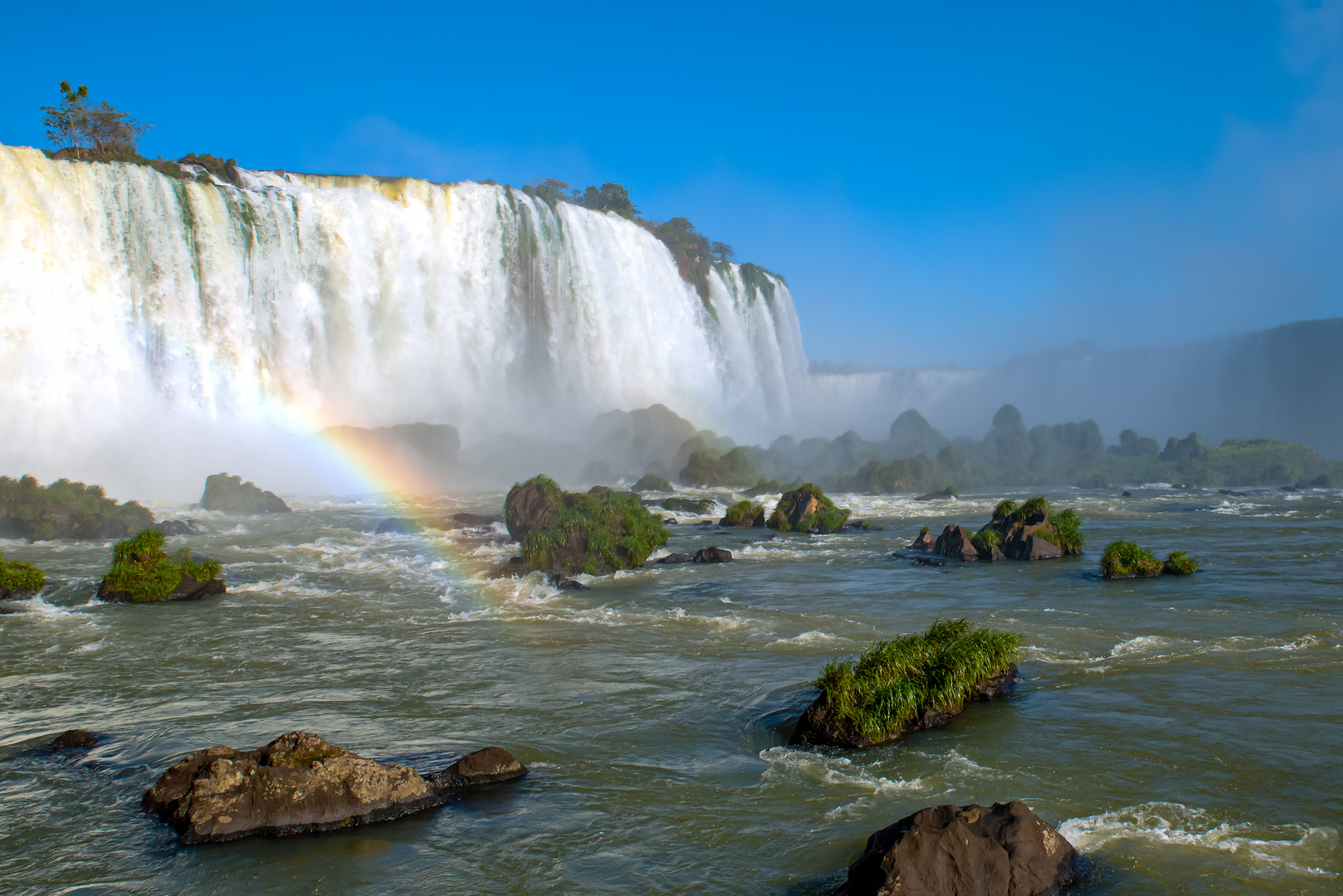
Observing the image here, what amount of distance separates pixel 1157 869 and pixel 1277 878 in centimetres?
71

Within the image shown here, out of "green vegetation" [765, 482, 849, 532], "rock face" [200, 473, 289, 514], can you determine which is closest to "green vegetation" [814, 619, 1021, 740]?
"green vegetation" [765, 482, 849, 532]

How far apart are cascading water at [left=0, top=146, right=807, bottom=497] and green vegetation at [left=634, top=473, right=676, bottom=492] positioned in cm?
1433

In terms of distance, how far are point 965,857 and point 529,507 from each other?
703 inches

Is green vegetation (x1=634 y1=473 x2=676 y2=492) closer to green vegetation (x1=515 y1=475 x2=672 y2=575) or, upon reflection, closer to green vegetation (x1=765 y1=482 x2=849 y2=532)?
green vegetation (x1=765 y1=482 x2=849 y2=532)

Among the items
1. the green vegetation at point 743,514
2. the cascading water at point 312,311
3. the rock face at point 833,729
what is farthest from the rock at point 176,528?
the rock face at point 833,729

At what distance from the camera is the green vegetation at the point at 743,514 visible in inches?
1051

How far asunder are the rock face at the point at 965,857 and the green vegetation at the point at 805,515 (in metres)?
19.9

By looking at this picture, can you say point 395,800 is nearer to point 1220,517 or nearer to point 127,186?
point 1220,517

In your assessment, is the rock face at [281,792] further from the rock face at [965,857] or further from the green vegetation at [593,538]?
the green vegetation at [593,538]

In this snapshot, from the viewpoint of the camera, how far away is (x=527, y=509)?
72.0 feet

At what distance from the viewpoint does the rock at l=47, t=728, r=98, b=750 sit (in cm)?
818

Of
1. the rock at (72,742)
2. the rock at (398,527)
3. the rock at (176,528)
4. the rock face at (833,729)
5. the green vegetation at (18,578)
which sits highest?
the rock at (176,528)

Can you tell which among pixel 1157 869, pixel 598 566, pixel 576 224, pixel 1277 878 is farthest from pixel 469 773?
pixel 576 224

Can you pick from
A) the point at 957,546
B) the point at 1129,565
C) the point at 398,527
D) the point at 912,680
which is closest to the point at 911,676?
the point at 912,680
